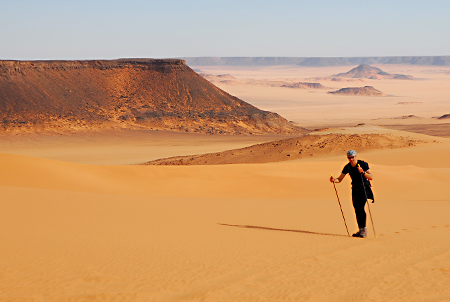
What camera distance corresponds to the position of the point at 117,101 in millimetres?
66875

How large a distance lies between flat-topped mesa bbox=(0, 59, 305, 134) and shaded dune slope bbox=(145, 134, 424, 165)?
26481 mm

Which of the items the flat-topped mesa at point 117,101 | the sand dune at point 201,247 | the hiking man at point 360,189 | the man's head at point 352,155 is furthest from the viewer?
the flat-topped mesa at point 117,101

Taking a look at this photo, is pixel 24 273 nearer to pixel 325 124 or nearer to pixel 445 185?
pixel 445 185

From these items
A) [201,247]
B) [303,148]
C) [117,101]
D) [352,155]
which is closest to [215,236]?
→ [201,247]

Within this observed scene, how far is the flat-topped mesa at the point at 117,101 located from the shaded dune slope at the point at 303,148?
86.9ft

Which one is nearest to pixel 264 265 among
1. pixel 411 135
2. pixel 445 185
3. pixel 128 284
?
pixel 128 284

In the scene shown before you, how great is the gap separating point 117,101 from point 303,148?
39058mm

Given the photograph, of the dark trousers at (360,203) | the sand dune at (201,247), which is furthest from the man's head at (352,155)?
the sand dune at (201,247)

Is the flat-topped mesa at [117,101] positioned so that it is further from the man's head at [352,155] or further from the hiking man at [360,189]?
the man's head at [352,155]

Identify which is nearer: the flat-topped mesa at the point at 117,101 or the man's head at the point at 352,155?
the man's head at the point at 352,155

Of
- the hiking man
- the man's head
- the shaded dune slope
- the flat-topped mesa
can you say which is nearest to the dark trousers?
the hiking man

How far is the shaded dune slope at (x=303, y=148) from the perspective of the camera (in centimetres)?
3219

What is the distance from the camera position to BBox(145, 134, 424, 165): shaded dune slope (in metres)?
32.2

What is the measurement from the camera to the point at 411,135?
38281 millimetres
